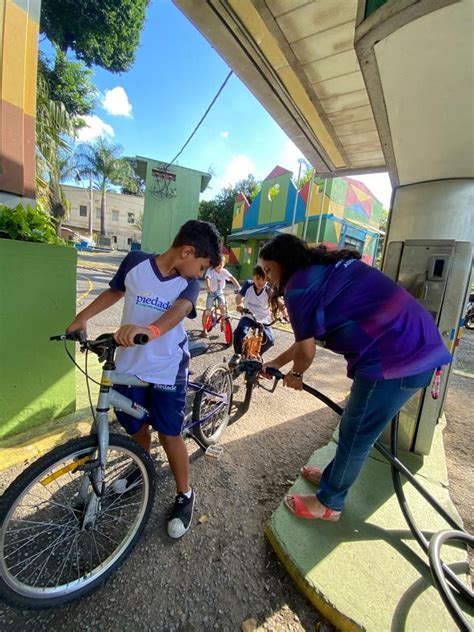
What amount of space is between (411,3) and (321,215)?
12715 mm

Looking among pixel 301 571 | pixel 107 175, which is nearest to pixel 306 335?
pixel 301 571

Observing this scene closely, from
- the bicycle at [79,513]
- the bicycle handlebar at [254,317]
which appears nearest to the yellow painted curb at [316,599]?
the bicycle at [79,513]

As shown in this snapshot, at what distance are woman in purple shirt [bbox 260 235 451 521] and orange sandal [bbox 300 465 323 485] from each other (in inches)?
20.8

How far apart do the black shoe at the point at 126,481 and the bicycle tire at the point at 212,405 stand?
0.68 m

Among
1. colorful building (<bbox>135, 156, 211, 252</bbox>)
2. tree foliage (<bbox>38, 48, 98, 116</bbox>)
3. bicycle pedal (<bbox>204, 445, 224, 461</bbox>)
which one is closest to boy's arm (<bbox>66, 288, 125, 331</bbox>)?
bicycle pedal (<bbox>204, 445, 224, 461</bbox>)

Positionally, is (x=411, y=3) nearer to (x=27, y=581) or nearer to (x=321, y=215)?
(x=27, y=581)

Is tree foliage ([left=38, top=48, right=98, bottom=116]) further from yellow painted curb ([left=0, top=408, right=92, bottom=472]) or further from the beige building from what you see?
the beige building

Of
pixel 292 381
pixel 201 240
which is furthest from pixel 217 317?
pixel 201 240

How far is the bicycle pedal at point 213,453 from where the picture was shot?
259 centimetres

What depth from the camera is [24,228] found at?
2285 mm

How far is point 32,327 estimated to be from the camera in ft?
7.75

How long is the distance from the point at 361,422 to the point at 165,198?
16.8m

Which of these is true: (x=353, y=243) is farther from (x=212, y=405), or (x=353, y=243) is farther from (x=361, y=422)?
(x=361, y=422)

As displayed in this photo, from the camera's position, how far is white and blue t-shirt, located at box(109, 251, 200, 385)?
1708 mm
